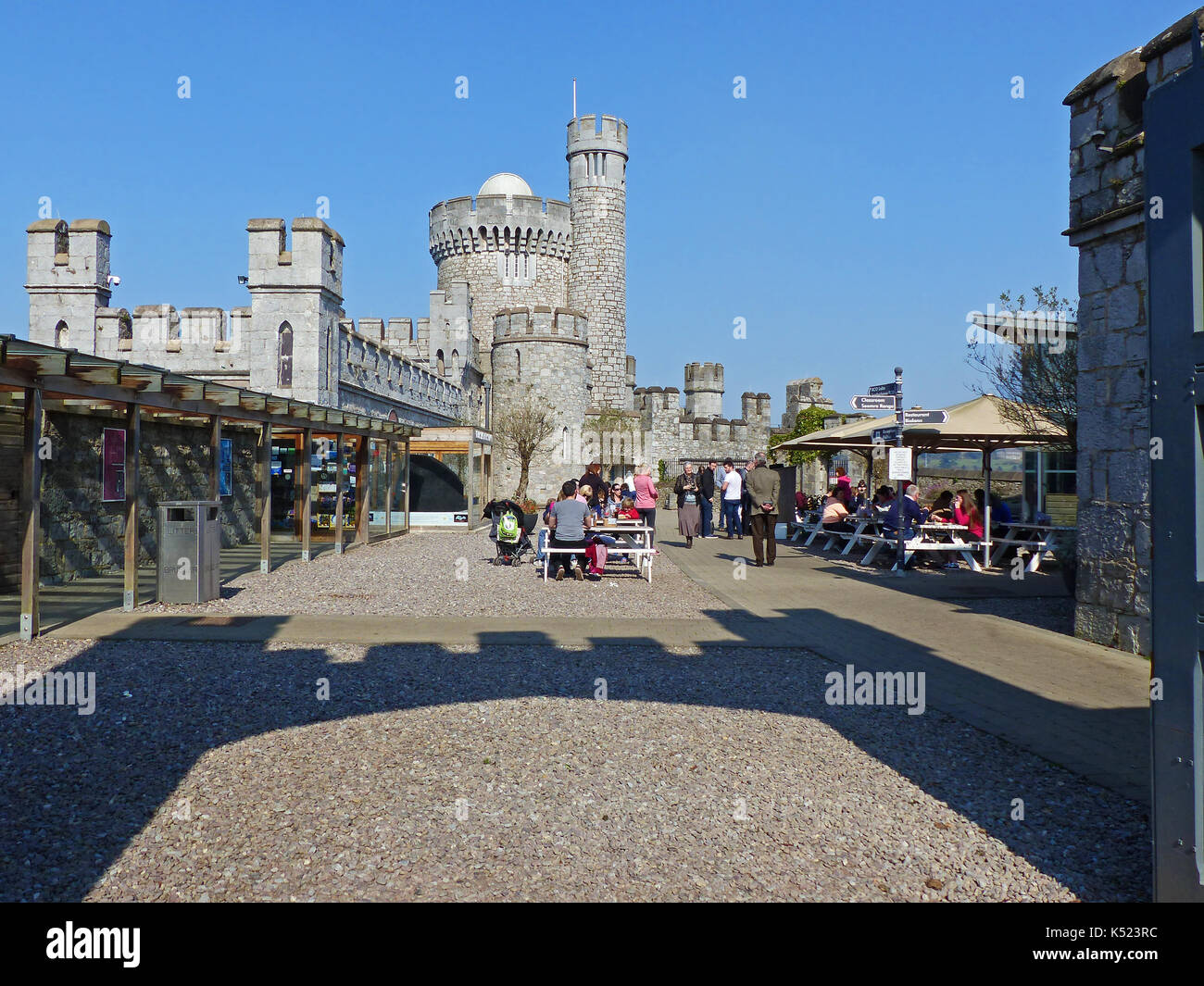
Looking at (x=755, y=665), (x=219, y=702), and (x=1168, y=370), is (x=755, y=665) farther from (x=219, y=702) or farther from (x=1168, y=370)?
(x=1168, y=370)

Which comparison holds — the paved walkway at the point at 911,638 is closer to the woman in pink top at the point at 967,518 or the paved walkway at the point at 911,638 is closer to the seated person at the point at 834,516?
the woman in pink top at the point at 967,518

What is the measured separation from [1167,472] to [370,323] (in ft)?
92.9

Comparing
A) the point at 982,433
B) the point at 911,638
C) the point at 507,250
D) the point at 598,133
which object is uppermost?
the point at 598,133

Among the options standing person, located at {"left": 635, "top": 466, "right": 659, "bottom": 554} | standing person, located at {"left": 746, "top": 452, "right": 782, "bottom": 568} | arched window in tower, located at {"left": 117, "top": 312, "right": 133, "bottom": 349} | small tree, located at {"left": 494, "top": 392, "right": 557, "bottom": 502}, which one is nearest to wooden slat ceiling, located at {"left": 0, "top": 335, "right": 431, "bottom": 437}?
arched window in tower, located at {"left": 117, "top": 312, "right": 133, "bottom": 349}

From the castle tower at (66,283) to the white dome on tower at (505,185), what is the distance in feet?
Result: 115

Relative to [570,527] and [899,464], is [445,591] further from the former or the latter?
[899,464]

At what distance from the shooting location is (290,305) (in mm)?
16984

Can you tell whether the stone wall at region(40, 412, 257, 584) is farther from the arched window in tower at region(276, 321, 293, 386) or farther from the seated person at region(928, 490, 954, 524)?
the seated person at region(928, 490, 954, 524)

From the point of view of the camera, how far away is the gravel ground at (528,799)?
327cm

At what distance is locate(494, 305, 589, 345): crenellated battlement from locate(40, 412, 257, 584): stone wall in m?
23.1

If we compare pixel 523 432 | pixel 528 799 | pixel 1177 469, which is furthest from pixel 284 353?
pixel 523 432

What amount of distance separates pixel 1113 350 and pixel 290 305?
45.5 ft

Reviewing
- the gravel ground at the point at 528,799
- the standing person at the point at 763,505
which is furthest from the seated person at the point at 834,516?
the gravel ground at the point at 528,799
